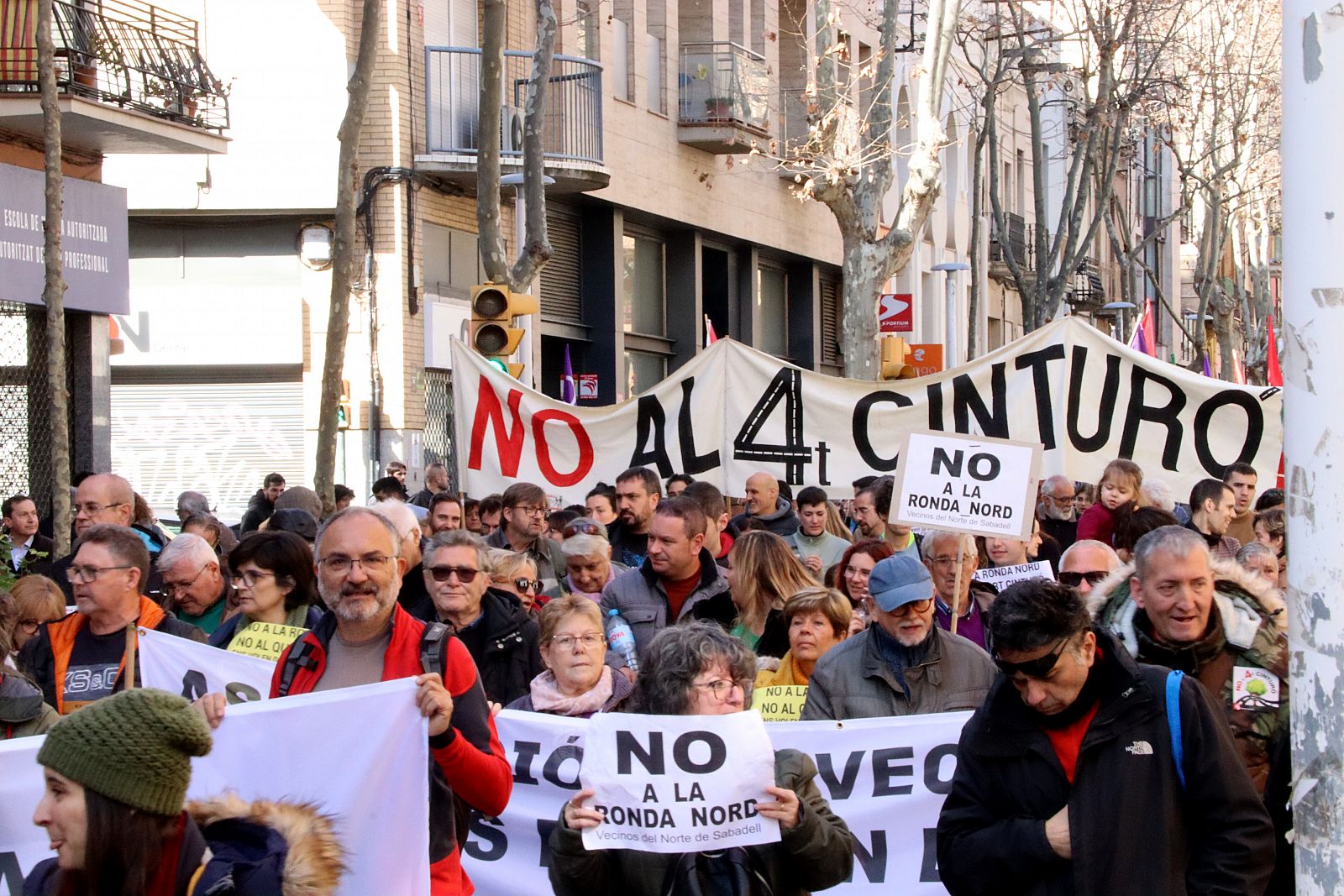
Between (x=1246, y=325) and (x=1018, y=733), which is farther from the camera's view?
(x=1246, y=325)

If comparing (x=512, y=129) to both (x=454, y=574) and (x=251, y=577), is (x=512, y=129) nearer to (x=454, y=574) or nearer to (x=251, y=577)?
(x=251, y=577)

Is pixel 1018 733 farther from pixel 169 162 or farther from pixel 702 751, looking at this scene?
pixel 169 162

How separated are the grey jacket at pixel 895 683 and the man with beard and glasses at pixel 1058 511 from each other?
19.8ft

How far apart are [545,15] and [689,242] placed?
14052 millimetres

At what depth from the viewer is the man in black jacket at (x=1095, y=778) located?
405cm

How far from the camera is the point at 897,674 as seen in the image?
5.87 meters

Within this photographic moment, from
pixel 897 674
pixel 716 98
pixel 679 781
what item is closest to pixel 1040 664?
pixel 679 781

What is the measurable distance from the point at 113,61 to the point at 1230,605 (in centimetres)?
1388

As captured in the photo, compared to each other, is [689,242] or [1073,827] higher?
[689,242]

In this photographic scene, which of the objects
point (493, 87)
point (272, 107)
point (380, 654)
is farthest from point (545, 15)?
point (380, 654)

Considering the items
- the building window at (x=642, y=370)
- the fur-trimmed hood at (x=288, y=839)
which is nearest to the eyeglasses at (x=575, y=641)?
the fur-trimmed hood at (x=288, y=839)

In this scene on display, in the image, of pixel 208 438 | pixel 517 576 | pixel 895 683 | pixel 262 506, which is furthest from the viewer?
pixel 208 438

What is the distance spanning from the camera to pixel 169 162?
22.6m

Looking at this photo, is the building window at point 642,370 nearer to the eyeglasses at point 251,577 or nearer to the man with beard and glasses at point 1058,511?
the man with beard and glasses at point 1058,511
